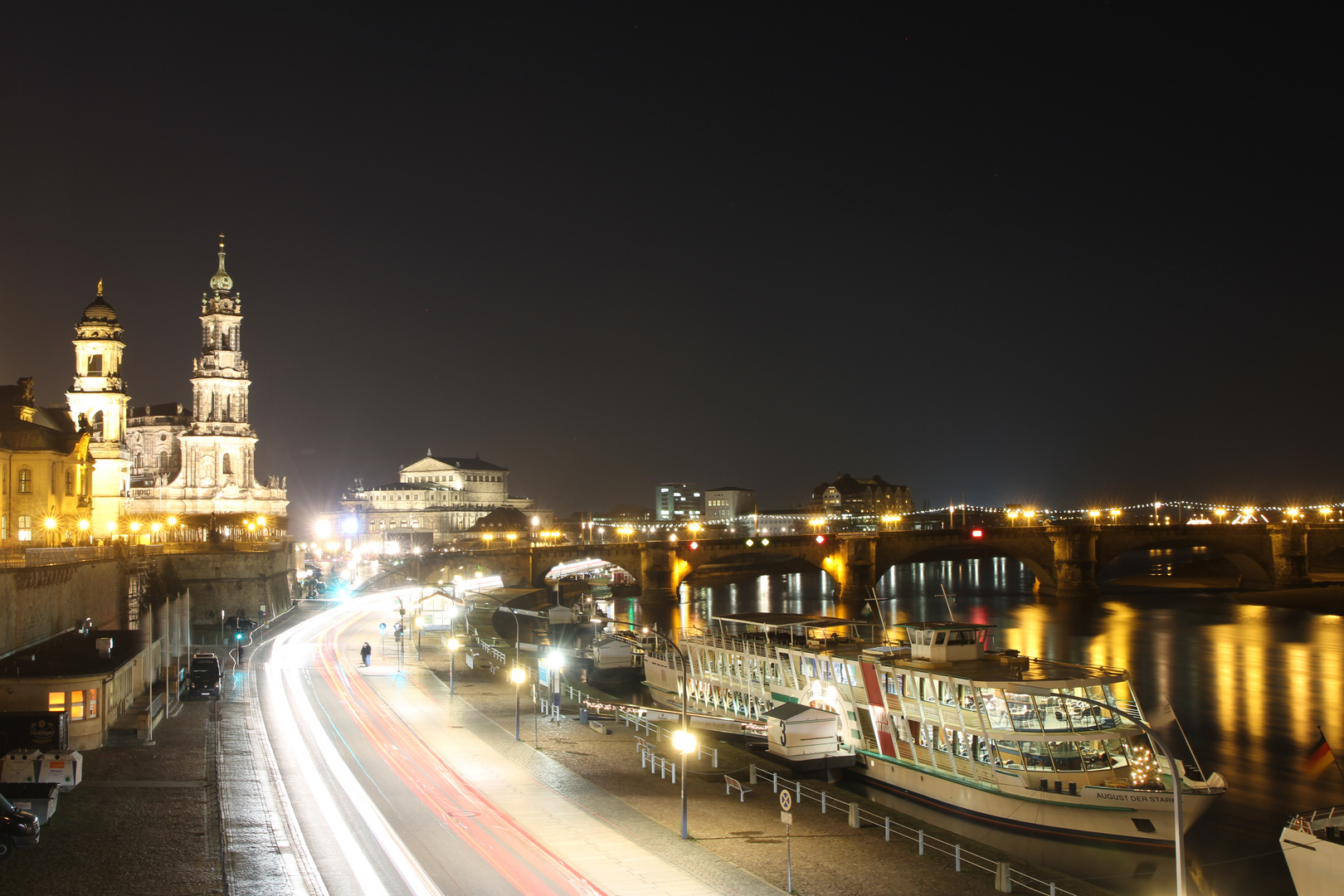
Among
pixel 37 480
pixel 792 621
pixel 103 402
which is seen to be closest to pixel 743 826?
pixel 792 621

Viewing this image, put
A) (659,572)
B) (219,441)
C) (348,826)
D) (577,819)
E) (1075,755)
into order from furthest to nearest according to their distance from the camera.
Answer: (659,572)
(219,441)
(1075,755)
(577,819)
(348,826)

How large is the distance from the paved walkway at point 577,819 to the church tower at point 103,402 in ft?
154

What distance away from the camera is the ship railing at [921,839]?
2120 cm

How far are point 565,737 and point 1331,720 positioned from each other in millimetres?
36409

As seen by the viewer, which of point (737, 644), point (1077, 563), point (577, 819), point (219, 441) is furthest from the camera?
point (1077, 563)

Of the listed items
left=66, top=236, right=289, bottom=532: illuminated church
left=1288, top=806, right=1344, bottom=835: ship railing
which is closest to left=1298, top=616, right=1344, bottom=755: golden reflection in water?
left=1288, top=806, right=1344, bottom=835: ship railing

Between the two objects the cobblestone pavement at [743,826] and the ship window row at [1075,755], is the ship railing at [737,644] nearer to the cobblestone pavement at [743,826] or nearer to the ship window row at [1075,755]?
the cobblestone pavement at [743,826]

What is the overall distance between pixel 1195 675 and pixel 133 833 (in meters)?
56.1

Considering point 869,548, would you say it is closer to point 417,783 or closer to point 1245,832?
point 1245,832

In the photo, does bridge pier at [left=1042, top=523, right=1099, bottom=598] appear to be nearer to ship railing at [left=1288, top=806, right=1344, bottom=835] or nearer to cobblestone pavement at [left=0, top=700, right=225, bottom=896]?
ship railing at [left=1288, top=806, right=1344, bottom=835]

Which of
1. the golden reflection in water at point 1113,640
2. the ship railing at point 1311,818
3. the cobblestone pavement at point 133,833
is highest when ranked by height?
the cobblestone pavement at point 133,833

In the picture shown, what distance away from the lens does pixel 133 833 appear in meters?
23.4

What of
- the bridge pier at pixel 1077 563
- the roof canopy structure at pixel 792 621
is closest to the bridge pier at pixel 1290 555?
the bridge pier at pixel 1077 563

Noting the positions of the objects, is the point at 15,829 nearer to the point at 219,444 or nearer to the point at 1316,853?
the point at 1316,853
